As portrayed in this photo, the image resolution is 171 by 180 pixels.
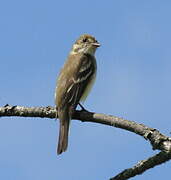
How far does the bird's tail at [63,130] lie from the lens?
792cm

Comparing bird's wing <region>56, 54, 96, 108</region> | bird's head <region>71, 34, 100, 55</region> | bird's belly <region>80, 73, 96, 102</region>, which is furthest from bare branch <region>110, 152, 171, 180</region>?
bird's head <region>71, 34, 100, 55</region>

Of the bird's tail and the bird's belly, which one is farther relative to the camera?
the bird's belly

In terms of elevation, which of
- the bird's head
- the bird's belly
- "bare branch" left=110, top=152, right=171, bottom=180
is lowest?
"bare branch" left=110, top=152, right=171, bottom=180

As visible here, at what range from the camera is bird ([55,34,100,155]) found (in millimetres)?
8547

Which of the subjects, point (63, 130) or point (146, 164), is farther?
point (63, 130)

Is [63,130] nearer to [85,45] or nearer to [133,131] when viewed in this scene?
[85,45]

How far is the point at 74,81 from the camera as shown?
953 cm

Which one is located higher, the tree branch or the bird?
the bird

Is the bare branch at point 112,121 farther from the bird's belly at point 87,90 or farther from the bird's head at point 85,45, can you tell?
the bird's head at point 85,45

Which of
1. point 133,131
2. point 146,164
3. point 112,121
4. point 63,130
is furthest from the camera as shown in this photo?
point 63,130

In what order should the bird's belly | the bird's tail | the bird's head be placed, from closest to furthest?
1. the bird's tail
2. the bird's belly
3. the bird's head

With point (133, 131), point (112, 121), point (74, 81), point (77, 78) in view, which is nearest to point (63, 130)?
point (74, 81)

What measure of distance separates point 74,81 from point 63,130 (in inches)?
49.7

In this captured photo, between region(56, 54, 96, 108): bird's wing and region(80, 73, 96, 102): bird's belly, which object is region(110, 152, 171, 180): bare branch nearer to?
region(56, 54, 96, 108): bird's wing
